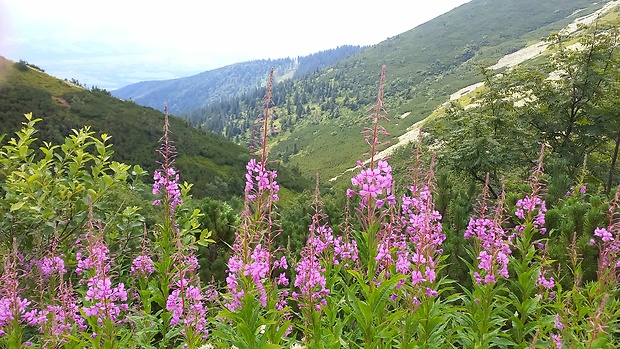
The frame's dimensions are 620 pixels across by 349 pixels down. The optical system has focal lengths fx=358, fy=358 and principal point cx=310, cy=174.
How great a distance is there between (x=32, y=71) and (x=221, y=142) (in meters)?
52.7

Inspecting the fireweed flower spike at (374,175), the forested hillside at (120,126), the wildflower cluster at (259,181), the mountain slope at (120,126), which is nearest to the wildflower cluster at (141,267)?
the wildflower cluster at (259,181)

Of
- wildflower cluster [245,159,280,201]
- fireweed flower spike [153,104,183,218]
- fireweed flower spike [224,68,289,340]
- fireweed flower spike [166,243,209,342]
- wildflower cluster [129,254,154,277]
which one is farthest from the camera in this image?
wildflower cluster [129,254,154,277]

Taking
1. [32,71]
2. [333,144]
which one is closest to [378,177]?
[32,71]

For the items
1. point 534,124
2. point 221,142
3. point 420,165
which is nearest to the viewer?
point 420,165

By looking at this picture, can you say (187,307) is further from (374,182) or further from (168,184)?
(374,182)

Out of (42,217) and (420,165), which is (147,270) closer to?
(42,217)

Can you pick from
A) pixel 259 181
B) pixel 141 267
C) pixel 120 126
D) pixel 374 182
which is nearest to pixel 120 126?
pixel 120 126

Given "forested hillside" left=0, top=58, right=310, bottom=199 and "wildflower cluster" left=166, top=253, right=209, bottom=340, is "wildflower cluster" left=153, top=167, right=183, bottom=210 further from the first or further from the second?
"forested hillside" left=0, top=58, right=310, bottom=199

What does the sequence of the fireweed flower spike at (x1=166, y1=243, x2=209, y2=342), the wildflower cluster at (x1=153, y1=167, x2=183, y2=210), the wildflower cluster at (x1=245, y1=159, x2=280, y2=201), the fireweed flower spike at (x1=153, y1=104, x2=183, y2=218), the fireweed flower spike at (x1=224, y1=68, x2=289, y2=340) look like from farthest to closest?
the wildflower cluster at (x1=153, y1=167, x2=183, y2=210), the fireweed flower spike at (x1=153, y1=104, x2=183, y2=218), the fireweed flower spike at (x1=166, y1=243, x2=209, y2=342), the wildflower cluster at (x1=245, y1=159, x2=280, y2=201), the fireweed flower spike at (x1=224, y1=68, x2=289, y2=340)

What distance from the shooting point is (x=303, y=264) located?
3.99 m

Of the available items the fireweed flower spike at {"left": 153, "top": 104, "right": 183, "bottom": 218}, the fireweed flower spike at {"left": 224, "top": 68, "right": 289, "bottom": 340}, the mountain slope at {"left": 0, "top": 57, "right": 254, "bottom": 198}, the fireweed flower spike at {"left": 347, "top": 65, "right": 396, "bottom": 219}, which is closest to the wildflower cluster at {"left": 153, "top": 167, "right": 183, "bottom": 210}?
the fireweed flower spike at {"left": 153, "top": 104, "right": 183, "bottom": 218}

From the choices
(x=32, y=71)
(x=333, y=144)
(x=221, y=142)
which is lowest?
(x=333, y=144)

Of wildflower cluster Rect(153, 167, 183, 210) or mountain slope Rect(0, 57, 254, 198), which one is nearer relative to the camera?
wildflower cluster Rect(153, 167, 183, 210)

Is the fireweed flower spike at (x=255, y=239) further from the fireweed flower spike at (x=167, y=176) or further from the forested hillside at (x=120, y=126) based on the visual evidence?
the forested hillside at (x=120, y=126)
